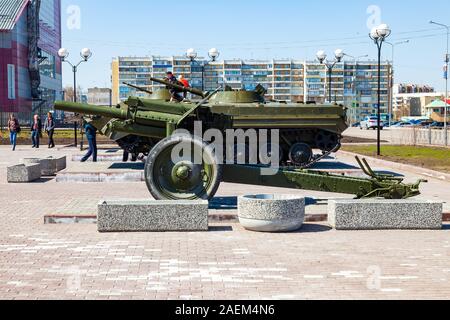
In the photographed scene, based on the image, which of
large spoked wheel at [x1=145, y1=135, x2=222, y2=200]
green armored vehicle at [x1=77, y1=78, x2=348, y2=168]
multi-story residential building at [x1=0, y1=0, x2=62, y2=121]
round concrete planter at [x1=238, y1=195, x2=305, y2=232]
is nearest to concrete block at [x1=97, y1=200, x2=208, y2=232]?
round concrete planter at [x1=238, y1=195, x2=305, y2=232]

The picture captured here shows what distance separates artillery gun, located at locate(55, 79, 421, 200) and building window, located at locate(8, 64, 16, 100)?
61.3m

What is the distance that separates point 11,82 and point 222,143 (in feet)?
217

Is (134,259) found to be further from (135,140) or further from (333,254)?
(135,140)

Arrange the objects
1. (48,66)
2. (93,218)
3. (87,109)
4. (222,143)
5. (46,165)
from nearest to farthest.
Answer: (93,218) < (87,109) < (222,143) < (46,165) < (48,66)

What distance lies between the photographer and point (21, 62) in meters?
79.9

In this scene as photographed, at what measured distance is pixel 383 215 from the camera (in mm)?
9953

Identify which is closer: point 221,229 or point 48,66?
point 221,229

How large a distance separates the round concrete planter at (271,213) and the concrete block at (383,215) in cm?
56

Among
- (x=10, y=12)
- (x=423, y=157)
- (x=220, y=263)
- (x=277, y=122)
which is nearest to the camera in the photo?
(x=220, y=263)

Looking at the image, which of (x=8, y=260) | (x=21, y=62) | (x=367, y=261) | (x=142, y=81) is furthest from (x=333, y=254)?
(x=142, y=81)

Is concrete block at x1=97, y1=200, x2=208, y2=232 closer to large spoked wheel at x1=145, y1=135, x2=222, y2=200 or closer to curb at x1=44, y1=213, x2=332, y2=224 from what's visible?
curb at x1=44, y1=213, x2=332, y2=224

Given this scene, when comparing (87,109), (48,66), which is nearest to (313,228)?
(87,109)

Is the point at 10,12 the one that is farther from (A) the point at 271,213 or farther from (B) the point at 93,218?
(A) the point at 271,213
